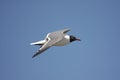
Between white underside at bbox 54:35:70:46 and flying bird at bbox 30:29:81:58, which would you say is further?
white underside at bbox 54:35:70:46

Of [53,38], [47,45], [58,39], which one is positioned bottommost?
[47,45]

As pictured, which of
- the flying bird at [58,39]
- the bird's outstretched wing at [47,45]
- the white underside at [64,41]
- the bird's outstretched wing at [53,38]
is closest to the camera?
the bird's outstretched wing at [47,45]

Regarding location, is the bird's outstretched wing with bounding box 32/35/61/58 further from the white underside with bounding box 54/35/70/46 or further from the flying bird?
the white underside with bounding box 54/35/70/46

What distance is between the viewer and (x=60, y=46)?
23.5m

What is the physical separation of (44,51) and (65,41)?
4.30 m

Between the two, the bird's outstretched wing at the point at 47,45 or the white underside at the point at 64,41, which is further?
the white underside at the point at 64,41

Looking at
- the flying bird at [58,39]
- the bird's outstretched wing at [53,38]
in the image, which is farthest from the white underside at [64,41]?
the bird's outstretched wing at [53,38]

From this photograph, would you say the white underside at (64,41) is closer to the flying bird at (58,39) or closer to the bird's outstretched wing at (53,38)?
the flying bird at (58,39)

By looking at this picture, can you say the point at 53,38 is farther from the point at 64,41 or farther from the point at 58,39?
the point at 64,41

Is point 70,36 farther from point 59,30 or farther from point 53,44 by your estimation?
point 53,44

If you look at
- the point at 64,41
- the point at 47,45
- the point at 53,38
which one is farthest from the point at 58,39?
the point at 47,45

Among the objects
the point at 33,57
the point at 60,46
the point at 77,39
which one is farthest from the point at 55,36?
the point at 33,57

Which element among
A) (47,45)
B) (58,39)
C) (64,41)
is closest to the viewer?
(47,45)

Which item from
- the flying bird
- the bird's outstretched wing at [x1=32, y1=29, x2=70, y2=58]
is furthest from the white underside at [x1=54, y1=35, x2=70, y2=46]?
the bird's outstretched wing at [x1=32, y1=29, x2=70, y2=58]
